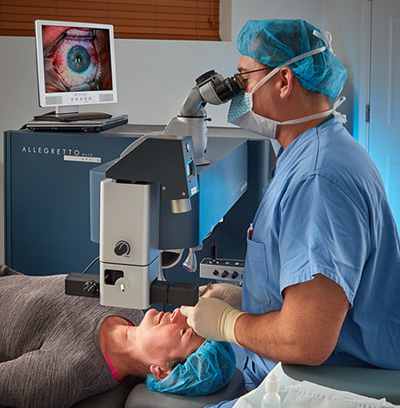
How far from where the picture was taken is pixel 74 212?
215 cm

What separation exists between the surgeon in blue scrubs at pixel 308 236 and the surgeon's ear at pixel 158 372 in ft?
1.06

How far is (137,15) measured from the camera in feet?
10.4

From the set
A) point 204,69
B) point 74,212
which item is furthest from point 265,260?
point 204,69

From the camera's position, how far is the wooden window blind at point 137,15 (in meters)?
3.17

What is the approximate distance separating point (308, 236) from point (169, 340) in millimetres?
767

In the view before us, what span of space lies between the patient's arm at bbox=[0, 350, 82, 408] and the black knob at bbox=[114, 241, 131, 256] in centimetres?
60

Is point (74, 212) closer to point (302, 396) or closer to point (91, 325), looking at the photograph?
point (91, 325)

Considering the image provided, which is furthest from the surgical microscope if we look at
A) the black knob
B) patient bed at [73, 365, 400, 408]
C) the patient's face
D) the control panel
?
the control panel

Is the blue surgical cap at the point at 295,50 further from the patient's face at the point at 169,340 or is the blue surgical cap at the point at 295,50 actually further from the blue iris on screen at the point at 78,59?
the blue iris on screen at the point at 78,59

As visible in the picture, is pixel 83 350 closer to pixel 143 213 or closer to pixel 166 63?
pixel 143 213

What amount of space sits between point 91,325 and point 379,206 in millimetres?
964

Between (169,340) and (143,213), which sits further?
(169,340)

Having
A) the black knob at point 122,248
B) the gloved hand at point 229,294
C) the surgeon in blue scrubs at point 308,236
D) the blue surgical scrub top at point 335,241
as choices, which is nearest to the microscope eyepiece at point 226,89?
the surgeon in blue scrubs at point 308,236

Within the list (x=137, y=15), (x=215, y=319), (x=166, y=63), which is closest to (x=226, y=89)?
(x=215, y=319)
